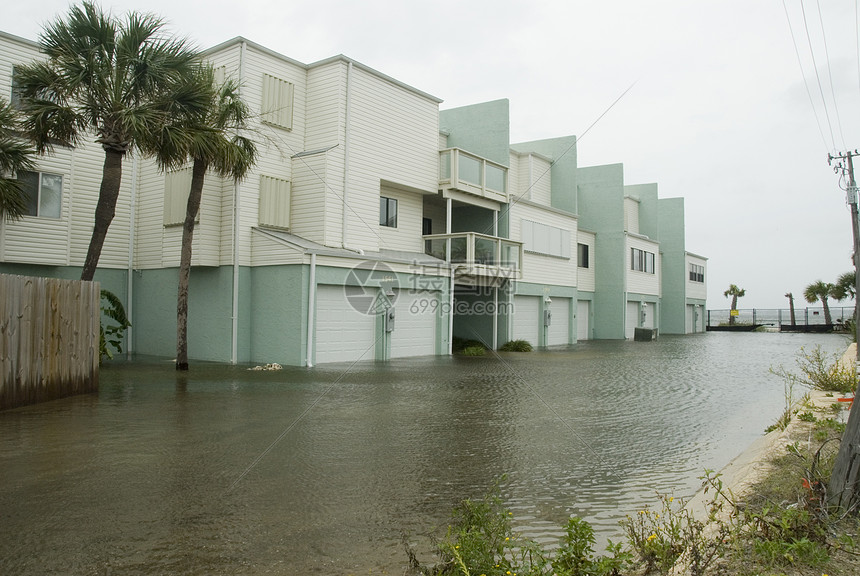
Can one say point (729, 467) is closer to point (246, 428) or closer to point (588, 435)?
point (588, 435)

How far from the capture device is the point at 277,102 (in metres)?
19.7

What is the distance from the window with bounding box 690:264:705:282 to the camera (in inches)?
1933

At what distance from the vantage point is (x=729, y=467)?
23.2 ft

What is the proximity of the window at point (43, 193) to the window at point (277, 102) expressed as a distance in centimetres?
616

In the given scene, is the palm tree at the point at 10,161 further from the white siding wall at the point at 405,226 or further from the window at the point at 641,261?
the window at the point at 641,261

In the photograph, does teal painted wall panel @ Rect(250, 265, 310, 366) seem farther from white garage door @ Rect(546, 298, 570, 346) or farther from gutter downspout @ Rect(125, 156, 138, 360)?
white garage door @ Rect(546, 298, 570, 346)

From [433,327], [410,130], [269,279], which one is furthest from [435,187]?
[269,279]

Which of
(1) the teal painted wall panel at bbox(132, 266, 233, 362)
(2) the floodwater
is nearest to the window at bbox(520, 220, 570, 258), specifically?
(1) the teal painted wall panel at bbox(132, 266, 233, 362)

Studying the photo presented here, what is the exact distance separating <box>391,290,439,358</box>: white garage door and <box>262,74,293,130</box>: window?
20.9ft

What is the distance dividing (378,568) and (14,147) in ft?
51.0

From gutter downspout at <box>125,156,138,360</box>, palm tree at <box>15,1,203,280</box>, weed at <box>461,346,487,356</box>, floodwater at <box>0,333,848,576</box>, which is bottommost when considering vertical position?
floodwater at <box>0,333,848,576</box>

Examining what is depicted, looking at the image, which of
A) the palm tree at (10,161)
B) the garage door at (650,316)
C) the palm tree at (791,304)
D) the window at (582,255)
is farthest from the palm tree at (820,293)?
the palm tree at (10,161)

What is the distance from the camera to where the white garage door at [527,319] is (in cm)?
2762

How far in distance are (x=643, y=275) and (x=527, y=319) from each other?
586 inches
